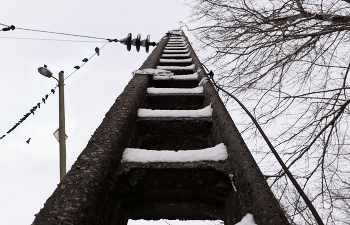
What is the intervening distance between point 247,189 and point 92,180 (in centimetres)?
70

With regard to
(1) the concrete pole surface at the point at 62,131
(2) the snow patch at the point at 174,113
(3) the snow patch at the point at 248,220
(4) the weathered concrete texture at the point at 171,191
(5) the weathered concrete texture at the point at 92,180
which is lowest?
(1) the concrete pole surface at the point at 62,131

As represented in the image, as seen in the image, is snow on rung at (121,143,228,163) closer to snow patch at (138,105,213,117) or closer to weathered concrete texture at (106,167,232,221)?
weathered concrete texture at (106,167,232,221)

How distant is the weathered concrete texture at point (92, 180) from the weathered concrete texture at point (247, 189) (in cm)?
63

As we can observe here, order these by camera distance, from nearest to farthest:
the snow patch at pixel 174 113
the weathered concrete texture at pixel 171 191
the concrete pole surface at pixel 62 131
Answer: the weathered concrete texture at pixel 171 191, the snow patch at pixel 174 113, the concrete pole surface at pixel 62 131

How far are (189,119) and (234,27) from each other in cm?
133

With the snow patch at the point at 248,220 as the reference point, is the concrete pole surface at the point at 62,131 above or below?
below

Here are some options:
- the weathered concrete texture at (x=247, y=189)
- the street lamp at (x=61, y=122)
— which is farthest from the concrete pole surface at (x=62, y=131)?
the weathered concrete texture at (x=247, y=189)

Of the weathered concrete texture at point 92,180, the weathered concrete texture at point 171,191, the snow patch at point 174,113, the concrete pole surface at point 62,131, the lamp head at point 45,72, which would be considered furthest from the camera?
the lamp head at point 45,72

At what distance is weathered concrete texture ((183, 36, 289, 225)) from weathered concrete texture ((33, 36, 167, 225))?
0.63m

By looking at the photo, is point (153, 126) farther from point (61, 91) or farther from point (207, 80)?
point (61, 91)

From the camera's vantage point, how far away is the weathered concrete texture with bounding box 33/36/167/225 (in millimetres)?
863

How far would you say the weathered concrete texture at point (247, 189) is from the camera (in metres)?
0.89

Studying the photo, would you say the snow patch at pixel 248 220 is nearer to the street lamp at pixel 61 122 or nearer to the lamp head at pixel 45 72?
the street lamp at pixel 61 122

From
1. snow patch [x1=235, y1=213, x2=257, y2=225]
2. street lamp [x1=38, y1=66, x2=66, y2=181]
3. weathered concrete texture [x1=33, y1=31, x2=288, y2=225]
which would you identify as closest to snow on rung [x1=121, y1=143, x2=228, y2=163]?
weathered concrete texture [x1=33, y1=31, x2=288, y2=225]
